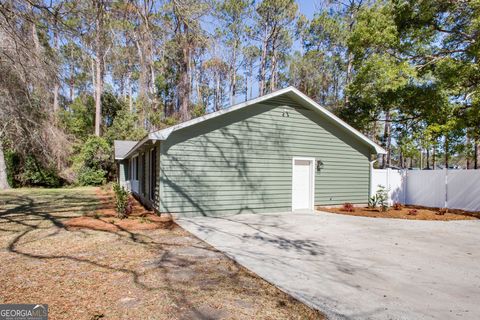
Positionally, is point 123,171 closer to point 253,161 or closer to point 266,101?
point 253,161

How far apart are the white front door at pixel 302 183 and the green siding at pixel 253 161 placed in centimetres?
21

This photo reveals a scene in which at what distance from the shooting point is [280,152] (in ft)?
35.0

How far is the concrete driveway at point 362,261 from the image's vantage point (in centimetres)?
356

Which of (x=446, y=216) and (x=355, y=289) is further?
(x=446, y=216)

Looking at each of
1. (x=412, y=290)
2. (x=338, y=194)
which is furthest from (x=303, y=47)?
(x=412, y=290)

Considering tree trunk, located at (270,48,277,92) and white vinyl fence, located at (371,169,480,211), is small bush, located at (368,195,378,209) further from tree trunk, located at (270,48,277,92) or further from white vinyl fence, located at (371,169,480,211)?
tree trunk, located at (270,48,277,92)

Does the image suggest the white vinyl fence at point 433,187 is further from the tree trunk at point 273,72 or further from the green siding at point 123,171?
the tree trunk at point 273,72

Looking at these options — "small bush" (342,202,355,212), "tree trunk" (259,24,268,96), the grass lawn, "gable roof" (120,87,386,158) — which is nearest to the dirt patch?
"small bush" (342,202,355,212)

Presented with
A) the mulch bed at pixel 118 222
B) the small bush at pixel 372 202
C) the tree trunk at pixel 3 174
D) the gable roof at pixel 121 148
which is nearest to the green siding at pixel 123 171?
the gable roof at pixel 121 148

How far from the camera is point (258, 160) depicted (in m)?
10.3

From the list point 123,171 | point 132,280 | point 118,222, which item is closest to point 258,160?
point 118,222

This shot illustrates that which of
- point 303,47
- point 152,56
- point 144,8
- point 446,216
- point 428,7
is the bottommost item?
point 446,216

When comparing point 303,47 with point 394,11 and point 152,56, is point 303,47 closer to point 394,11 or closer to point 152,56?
point 394,11

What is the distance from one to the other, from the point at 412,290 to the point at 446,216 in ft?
27.1
